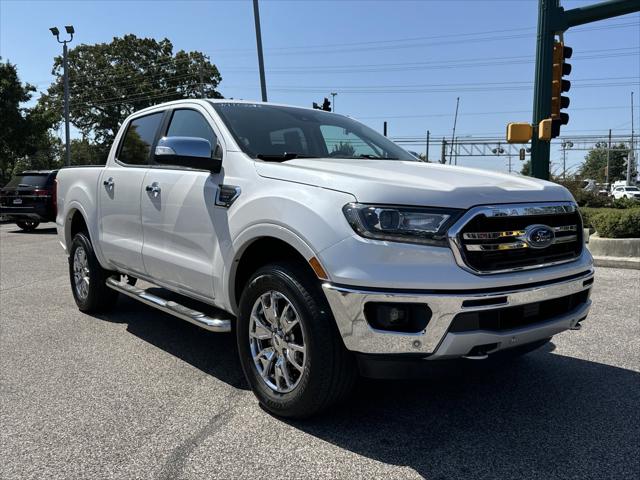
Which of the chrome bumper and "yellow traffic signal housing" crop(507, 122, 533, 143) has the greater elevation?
"yellow traffic signal housing" crop(507, 122, 533, 143)

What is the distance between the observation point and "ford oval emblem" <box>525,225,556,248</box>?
2900 millimetres

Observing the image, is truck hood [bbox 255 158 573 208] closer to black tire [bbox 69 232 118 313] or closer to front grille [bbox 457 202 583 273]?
front grille [bbox 457 202 583 273]

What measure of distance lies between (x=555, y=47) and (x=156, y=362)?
34.8ft

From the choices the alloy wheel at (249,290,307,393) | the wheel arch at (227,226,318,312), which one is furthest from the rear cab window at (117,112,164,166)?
the alloy wheel at (249,290,307,393)

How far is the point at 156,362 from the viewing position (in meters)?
4.29

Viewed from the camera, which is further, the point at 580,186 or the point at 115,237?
the point at 580,186

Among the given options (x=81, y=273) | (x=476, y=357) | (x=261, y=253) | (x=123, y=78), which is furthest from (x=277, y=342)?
(x=123, y=78)

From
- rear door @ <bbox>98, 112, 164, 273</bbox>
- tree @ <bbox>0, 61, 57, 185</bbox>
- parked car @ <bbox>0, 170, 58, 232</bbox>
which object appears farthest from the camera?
tree @ <bbox>0, 61, 57, 185</bbox>

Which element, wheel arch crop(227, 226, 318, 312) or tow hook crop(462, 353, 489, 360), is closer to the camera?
tow hook crop(462, 353, 489, 360)

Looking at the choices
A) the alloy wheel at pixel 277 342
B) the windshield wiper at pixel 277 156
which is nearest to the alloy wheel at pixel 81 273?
the windshield wiper at pixel 277 156

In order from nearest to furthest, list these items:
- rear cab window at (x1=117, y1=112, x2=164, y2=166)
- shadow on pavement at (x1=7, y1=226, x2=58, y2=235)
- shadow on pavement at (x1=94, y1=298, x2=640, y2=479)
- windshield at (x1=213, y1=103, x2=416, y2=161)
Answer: shadow on pavement at (x1=94, y1=298, x2=640, y2=479) → windshield at (x1=213, y1=103, x2=416, y2=161) → rear cab window at (x1=117, y1=112, x2=164, y2=166) → shadow on pavement at (x1=7, y1=226, x2=58, y2=235)

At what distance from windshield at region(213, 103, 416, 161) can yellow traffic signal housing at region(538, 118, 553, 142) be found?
7.72 m

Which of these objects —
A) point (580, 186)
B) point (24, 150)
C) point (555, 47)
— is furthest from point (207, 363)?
point (24, 150)

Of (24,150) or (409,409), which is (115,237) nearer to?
(409,409)
